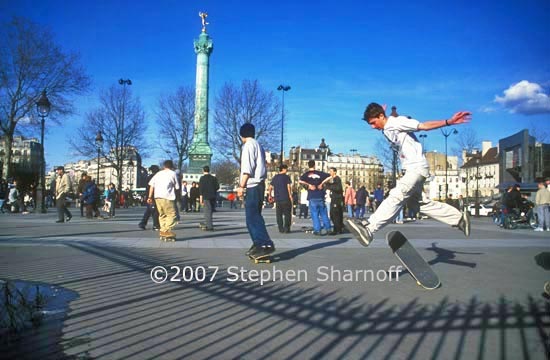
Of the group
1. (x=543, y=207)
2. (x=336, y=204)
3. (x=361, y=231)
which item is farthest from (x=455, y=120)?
(x=543, y=207)

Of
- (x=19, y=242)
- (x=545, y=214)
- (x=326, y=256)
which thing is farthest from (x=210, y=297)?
(x=545, y=214)

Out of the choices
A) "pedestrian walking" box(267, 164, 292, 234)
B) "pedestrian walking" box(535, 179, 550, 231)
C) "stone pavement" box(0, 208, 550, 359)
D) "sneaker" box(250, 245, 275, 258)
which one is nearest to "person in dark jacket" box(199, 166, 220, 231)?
"pedestrian walking" box(267, 164, 292, 234)

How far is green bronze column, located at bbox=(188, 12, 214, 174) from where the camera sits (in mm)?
53562

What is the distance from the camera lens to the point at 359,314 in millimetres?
3891

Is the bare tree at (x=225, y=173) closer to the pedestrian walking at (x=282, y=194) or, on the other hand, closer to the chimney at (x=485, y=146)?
the chimney at (x=485, y=146)

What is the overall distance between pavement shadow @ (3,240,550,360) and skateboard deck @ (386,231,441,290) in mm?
561

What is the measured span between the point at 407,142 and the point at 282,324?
2.92 meters

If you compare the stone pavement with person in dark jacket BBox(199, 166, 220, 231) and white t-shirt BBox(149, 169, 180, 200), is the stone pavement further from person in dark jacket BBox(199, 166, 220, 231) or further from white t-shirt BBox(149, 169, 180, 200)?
person in dark jacket BBox(199, 166, 220, 231)

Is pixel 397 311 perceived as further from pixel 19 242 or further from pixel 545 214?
pixel 545 214

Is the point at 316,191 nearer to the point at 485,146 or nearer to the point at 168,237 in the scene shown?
the point at 168,237

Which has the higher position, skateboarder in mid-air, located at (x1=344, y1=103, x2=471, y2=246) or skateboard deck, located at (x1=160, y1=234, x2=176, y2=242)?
skateboarder in mid-air, located at (x1=344, y1=103, x2=471, y2=246)

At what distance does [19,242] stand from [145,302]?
6.45m

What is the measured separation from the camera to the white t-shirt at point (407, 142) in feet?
17.6

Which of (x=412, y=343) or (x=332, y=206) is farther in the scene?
(x=332, y=206)
